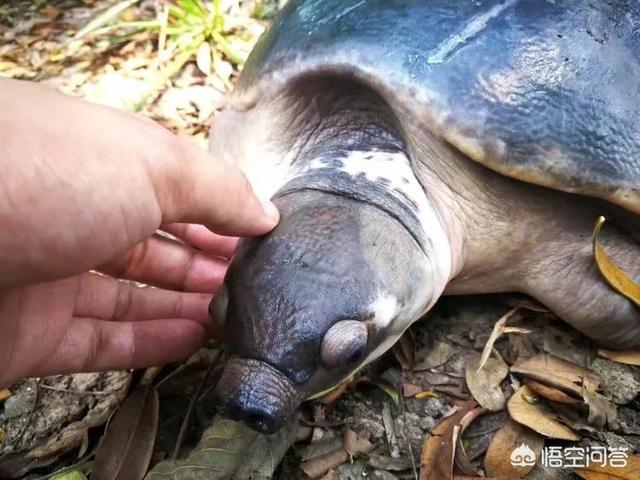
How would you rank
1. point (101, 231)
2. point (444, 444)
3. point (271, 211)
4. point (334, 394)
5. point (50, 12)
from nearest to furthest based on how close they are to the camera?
1. point (101, 231)
2. point (271, 211)
3. point (444, 444)
4. point (334, 394)
5. point (50, 12)

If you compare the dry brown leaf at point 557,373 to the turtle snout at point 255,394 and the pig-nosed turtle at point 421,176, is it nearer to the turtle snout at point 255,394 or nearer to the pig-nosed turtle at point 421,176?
the pig-nosed turtle at point 421,176

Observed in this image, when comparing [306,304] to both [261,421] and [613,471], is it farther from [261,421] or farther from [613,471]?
[613,471]

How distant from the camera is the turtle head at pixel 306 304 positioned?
1.12 meters

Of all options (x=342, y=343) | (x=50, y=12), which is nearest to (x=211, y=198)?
(x=342, y=343)

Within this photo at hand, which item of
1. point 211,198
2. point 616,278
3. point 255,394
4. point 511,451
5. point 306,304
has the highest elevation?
point 211,198

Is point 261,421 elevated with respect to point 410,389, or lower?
elevated

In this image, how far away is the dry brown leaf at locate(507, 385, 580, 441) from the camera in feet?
4.61

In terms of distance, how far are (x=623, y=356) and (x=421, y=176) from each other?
626mm

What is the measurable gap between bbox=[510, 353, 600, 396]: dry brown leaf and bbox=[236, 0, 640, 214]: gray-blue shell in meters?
0.38

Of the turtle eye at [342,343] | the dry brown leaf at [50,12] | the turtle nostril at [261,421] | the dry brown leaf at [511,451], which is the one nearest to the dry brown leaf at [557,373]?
the dry brown leaf at [511,451]

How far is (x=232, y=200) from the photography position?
118 cm

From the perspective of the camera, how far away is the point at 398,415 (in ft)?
4.81

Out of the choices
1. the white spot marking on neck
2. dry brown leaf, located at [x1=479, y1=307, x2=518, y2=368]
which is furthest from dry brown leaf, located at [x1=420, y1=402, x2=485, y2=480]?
the white spot marking on neck

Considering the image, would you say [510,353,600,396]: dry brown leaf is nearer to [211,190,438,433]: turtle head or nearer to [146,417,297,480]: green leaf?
[211,190,438,433]: turtle head
